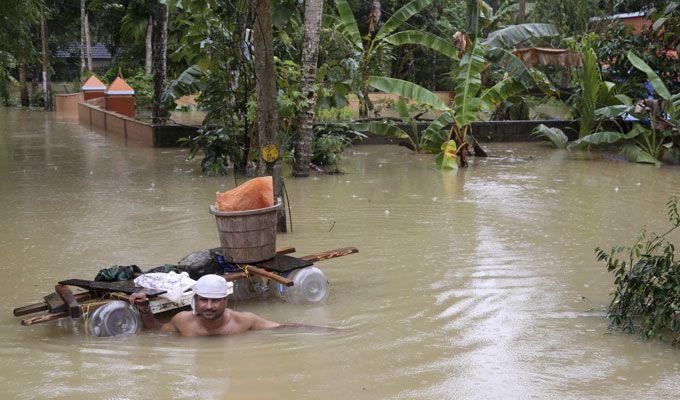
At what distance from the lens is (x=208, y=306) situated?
598 centimetres

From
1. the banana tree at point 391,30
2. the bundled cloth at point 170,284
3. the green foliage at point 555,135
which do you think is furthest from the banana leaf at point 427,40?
the bundled cloth at point 170,284

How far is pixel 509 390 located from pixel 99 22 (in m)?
36.9

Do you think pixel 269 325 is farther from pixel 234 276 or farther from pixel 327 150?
pixel 327 150

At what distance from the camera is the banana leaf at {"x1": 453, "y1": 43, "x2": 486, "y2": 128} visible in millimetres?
15805

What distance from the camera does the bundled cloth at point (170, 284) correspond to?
6.32 metres

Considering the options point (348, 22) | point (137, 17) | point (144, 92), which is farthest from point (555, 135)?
point (144, 92)

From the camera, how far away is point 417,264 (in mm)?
8492

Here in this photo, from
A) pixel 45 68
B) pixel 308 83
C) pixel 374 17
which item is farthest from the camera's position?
pixel 45 68

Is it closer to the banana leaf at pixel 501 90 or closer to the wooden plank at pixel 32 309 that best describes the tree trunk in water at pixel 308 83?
the banana leaf at pixel 501 90

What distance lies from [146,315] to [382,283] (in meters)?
2.45

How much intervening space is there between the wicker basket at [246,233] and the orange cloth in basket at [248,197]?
14 cm

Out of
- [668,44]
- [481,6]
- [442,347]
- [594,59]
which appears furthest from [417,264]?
[668,44]

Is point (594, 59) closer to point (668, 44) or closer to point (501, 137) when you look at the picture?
point (668, 44)

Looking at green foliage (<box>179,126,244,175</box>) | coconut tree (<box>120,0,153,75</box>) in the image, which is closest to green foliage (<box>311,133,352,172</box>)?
green foliage (<box>179,126,244,175</box>)
